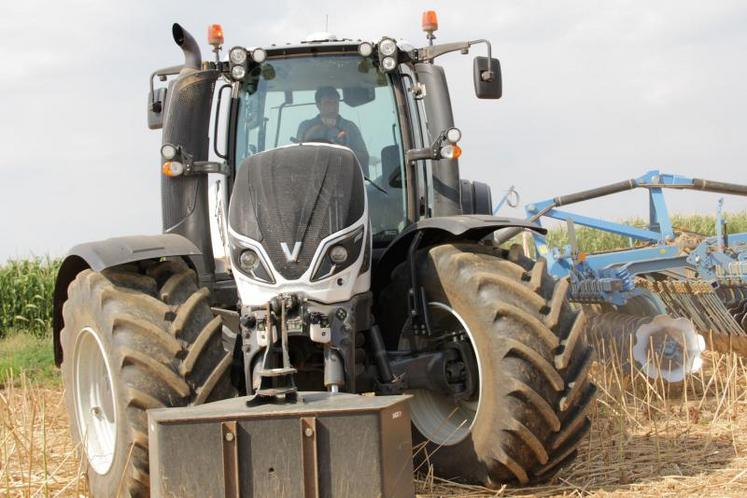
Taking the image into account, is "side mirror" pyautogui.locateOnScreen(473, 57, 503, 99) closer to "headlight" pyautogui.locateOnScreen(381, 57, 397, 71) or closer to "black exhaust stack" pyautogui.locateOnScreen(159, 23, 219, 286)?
"headlight" pyautogui.locateOnScreen(381, 57, 397, 71)

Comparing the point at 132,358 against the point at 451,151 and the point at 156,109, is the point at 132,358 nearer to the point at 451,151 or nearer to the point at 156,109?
the point at 451,151

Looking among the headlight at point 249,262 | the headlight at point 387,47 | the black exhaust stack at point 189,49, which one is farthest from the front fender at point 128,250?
the headlight at point 387,47

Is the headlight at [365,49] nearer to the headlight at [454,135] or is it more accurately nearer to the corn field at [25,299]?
the headlight at [454,135]

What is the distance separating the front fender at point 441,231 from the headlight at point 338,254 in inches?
19.6

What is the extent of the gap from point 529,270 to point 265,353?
1.40 meters

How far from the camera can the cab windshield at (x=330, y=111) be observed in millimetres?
5445

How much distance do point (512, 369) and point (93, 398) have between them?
197 cm

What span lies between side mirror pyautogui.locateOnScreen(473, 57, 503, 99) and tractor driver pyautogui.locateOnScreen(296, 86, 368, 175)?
0.70 meters

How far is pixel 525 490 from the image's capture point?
14.5 feet

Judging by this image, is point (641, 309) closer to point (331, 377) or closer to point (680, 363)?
point (680, 363)

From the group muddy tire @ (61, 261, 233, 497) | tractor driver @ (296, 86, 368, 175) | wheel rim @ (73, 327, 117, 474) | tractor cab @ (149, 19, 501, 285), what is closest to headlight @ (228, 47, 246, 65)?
tractor cab @ (149, 19, 501, 285)

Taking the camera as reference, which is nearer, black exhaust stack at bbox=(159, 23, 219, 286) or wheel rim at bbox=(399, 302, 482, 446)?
wheel rim at bbox=(399, 302, 482, 446)

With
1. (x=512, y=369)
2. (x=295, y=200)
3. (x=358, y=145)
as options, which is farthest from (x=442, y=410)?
(x=358, y=145)

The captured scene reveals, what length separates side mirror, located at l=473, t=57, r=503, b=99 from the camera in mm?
5395
